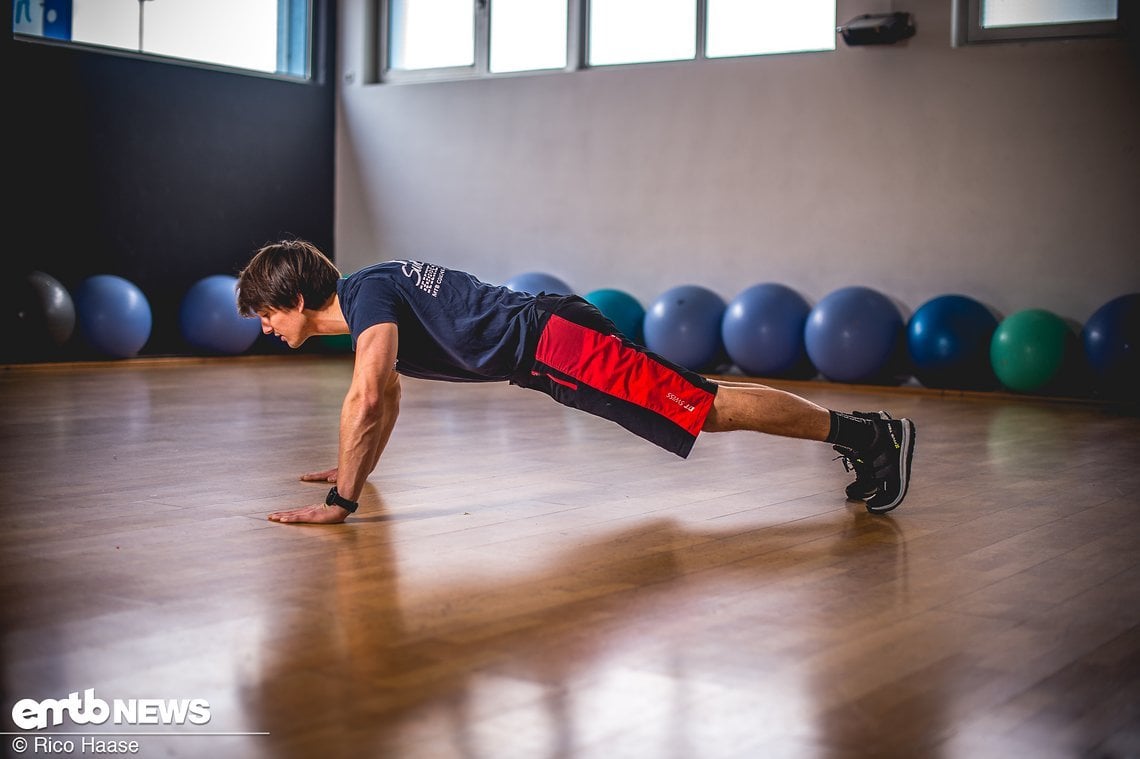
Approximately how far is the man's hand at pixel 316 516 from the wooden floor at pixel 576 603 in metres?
0.03

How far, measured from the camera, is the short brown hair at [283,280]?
9.63ft

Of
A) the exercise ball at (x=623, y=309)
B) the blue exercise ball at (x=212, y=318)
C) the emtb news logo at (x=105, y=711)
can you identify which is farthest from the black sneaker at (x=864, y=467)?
the blue exercise ball at (x=212, y=318)

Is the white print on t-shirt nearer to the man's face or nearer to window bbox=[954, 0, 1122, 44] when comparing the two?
the man's face

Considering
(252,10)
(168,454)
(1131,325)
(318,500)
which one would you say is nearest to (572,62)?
(252,10)

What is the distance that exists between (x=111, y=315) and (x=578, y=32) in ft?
12.6

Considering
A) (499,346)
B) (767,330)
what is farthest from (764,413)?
(767,330)

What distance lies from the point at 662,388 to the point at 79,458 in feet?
6.80

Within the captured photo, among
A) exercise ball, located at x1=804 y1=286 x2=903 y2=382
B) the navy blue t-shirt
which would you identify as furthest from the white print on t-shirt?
exercise ball, located at x1=804 y1=286 x2=903 y2=382

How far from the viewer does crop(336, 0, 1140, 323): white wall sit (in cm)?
707

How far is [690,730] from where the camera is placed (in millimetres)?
1612

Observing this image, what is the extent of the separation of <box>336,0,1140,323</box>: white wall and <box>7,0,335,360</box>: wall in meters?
0.51

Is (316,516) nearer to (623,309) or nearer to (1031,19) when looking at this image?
(623,309)

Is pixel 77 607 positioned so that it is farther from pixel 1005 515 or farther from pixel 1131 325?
→ pixel 1131 325

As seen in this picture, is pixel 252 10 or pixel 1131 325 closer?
pixel 1131 325
